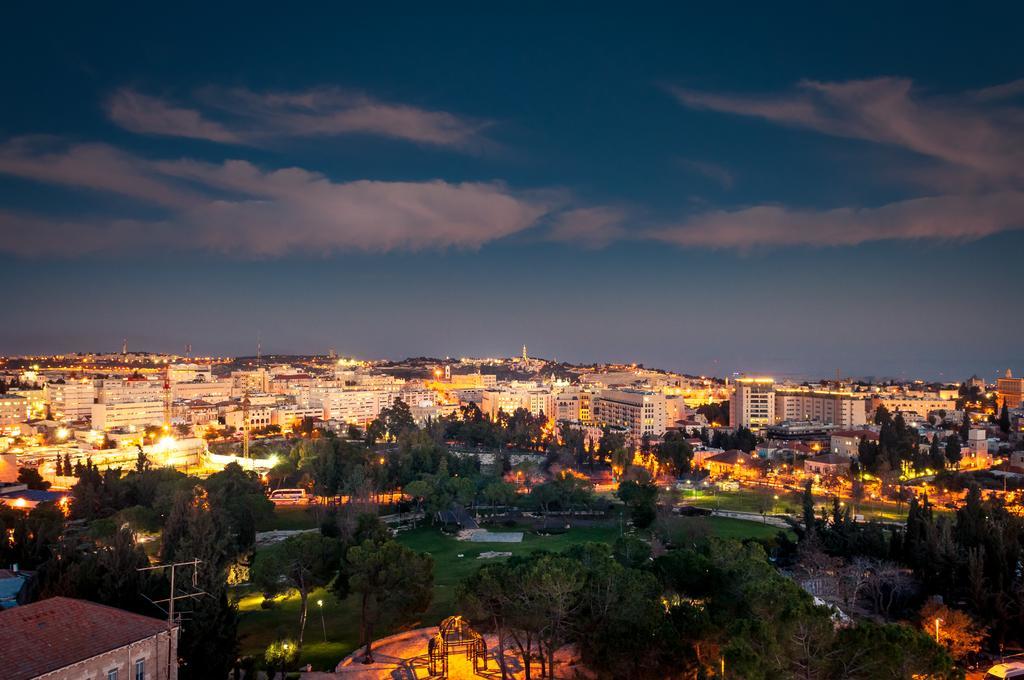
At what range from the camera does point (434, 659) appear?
59.4 feet

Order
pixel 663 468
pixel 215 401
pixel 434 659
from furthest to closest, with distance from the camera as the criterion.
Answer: pixel 215 401, pixel 663 468, pixel 434 659

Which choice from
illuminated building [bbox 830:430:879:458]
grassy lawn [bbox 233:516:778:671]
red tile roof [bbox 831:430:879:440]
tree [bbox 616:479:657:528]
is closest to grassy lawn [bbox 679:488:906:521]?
tree [bbox 616:479:657:528]

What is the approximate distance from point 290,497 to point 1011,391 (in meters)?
106

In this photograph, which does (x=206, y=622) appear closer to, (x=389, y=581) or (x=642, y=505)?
(x=389, y=581)

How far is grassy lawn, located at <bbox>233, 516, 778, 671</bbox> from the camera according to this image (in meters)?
20.4

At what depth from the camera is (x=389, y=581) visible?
18859 mm

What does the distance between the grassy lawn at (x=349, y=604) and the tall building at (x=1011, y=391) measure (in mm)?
86844

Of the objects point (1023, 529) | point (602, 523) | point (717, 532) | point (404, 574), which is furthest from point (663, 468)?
point (404, 574)

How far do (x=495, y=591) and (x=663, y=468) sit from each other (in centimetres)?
3751

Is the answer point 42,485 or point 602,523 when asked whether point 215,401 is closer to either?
point 42,485

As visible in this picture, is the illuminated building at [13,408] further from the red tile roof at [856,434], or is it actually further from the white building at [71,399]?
the red tile roof at [856,434]

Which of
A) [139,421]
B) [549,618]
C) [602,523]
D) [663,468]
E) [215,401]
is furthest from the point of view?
[215,401]

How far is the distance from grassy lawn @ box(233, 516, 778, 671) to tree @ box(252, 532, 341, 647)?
35.8 inches

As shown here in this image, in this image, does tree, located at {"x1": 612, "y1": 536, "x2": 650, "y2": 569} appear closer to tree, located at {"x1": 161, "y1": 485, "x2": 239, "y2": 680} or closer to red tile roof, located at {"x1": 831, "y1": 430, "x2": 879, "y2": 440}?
tree, located at {"x1": 161, "y1": 485, "x2": 239, "y2": 680}
